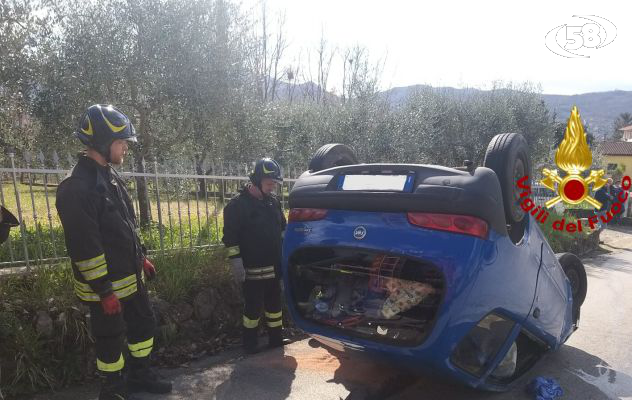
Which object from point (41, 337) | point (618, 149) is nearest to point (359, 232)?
point (41, 337)

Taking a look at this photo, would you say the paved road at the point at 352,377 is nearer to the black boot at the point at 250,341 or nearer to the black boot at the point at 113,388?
the black boot at the point at 250,341

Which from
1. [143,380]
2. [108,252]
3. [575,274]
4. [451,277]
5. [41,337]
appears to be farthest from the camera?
[575,274]

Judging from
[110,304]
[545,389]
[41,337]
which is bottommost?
[545,389]

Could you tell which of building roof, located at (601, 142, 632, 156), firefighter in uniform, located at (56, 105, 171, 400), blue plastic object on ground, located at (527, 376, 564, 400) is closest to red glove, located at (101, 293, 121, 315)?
firefighter in uniform, located at (56, 105, 171, 400)

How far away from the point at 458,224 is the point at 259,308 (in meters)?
2.18

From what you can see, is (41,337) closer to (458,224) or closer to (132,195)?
(132,195)

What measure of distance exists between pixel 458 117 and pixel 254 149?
10.2 meters

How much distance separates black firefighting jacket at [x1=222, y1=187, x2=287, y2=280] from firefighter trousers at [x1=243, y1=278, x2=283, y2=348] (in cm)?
10

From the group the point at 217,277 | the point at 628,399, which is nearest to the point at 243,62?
the point at 217,277

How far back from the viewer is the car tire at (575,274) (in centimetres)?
412

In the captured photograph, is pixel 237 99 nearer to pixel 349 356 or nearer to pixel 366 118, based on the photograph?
pixel 349 356

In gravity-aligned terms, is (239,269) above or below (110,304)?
below

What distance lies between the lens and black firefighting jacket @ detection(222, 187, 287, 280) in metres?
3.79

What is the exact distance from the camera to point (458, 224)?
2.34 meters
